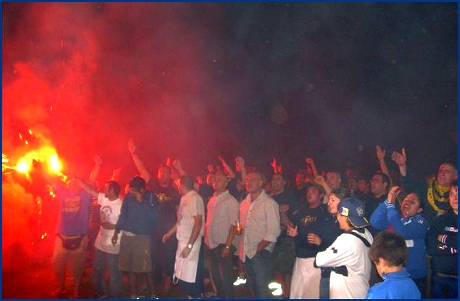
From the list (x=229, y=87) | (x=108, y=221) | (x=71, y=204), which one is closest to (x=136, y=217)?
(x=108, y=221)

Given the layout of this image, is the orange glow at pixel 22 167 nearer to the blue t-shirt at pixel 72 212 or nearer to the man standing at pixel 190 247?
the blue t-shirt at pixel 72 212

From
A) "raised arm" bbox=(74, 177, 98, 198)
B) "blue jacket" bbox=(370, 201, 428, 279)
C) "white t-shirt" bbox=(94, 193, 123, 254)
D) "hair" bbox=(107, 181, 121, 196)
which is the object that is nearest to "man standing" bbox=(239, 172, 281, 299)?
"blue jacket" bbox=(370, 201, 428, 279)

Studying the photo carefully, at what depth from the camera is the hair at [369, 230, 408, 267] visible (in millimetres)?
2666

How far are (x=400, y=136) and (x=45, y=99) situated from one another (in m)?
9.15

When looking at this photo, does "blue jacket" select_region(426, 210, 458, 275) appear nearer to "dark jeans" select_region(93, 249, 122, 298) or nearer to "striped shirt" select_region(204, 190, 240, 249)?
"striped shirt" select_region(204, 190, 240, 249)

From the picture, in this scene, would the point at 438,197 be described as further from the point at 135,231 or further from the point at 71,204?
A: the point at 71,204

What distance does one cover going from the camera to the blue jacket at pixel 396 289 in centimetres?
255

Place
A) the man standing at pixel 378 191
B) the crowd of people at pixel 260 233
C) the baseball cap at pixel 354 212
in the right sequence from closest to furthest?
the baseball cap at pixel 354 212 → the crowd of people at pixel 260 233 → the man standing at pixel 378 191

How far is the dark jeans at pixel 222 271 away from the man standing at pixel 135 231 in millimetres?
938

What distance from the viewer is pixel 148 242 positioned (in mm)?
5824

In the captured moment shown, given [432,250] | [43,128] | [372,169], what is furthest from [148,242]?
[372,169]

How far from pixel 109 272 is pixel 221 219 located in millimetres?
1790

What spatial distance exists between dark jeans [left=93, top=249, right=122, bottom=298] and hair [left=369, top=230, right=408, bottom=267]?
4.13m

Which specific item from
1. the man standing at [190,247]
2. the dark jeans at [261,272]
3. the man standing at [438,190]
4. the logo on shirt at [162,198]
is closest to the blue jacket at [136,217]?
the man standing at [190,247]
